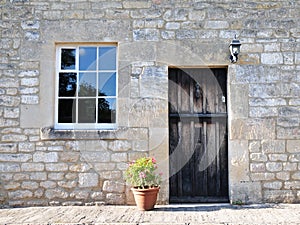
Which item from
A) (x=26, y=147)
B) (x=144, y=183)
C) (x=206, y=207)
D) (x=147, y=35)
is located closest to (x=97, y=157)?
(x=144, y=183)

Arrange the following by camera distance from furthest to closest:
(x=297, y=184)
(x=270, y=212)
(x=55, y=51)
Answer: (x=55, y=51)
(x=297, y=184)
(x=270, y=212)

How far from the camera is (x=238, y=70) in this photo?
5352 mm

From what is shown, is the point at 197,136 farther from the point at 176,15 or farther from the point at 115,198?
the point at 176,15

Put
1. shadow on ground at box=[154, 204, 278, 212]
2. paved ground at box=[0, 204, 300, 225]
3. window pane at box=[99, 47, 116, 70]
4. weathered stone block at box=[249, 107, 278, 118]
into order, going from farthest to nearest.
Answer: window pane at box=[99, 47, 116, 70] → weathered stone block at box=[249, 107, 278, 118] → shadow on ground at box=[154, 204, 278, 212] → paved ground at box=[0, 204, 300, 225]

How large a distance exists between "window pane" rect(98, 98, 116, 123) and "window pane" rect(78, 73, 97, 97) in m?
0.20

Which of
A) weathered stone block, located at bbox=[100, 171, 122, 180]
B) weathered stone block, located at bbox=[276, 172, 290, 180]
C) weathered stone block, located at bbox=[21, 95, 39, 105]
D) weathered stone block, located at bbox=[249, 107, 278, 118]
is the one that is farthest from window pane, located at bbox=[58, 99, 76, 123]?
weathered stone block, located at bbox=[276, 172, 290, 180]

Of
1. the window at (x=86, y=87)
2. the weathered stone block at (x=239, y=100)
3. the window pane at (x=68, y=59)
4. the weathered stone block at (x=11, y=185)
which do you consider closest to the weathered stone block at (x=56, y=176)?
the weathered stone block at (x=11, y=185)

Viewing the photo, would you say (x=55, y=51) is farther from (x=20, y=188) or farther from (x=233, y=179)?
(x=233, y=179)

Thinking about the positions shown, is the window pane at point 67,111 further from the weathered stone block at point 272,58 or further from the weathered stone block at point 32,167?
the weathered stone block at point 272,58

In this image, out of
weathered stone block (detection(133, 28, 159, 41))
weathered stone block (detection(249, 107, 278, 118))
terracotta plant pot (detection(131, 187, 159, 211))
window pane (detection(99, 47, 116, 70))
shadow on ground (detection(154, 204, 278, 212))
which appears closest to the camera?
terracotta plant pot (detection(131, 187, 159, 211))

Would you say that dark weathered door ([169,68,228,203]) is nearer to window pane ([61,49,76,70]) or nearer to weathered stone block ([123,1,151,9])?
weathered stone block ([123,1,151,9])

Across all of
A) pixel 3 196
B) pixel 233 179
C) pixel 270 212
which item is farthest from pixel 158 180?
pixel 3 196

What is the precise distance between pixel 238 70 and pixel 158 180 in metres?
2.12

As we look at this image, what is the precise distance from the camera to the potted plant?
15.7ft
